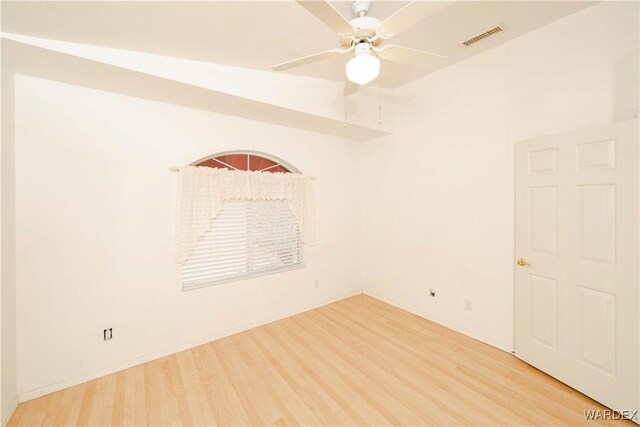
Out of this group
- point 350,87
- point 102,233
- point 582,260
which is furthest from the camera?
point 102,233

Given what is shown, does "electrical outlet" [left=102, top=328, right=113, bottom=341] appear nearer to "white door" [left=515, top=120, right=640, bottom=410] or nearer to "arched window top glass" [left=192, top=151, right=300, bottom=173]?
"arched window top glass" [left=192, top=151, right=300, bottom=173]

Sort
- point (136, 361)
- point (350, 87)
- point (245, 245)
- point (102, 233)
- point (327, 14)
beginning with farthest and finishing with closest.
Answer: point (245, 245)
point (136, 361)
point (102, 233)
point (350, 87)
point (327, 14)

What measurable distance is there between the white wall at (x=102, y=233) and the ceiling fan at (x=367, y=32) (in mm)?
1619

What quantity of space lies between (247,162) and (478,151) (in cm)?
271

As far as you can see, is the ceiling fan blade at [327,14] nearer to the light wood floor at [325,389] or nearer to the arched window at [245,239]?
the arched window at [245,239]

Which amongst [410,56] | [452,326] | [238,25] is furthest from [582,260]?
[238,25]

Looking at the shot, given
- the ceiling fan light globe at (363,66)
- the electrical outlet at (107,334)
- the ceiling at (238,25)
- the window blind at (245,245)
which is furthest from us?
the window blind at (245,245)

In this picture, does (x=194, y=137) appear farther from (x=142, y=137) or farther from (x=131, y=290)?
(x=131, y=290)

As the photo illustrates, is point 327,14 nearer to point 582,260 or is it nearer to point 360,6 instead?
point 360,6

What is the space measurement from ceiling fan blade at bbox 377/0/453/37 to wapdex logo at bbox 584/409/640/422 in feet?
9.35

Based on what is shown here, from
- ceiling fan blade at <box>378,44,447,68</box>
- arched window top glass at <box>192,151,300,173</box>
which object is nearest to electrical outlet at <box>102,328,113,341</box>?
arched window top glass at <box>192,151,300,173</box>

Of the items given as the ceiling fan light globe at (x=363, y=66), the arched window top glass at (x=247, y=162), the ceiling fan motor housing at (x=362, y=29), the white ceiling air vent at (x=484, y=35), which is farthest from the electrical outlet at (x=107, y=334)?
the white ceiling air vent at (x=484, y=35)

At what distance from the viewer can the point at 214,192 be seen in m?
2.91

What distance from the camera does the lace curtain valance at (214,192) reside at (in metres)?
2.71
